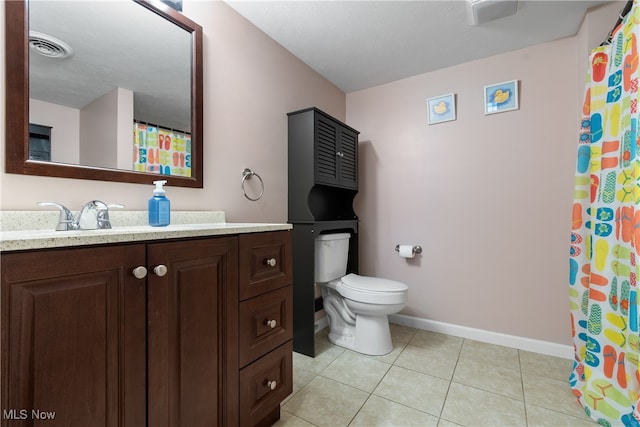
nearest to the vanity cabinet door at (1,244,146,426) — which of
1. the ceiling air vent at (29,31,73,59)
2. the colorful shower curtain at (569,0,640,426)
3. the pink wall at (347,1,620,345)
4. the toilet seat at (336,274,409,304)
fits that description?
the ceiling air vent at (29,31,73,59)

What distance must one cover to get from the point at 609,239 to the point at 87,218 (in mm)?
2192

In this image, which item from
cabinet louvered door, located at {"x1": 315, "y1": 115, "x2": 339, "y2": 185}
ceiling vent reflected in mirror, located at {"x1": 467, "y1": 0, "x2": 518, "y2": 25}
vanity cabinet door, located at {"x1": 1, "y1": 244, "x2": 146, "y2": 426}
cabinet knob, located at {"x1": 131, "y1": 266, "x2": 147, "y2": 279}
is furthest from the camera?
cabinet louvered door, located at {"x1": 315, "y1": 115, "x2": 339, "y2": 185}

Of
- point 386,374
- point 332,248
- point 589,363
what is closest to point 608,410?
point 589,363

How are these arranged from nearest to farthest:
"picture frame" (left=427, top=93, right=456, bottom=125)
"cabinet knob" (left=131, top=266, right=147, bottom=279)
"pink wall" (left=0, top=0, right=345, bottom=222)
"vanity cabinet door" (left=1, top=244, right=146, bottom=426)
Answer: "vanity cabinet door" (left=1, top=244, right=146, bottom=426) → "cabinet knob" (left=131, top=266, right=147, bottom=279) → "pink wall" (left=0, top=0, right=345, bottom=222) → "picture frame" (left=427, top=93, right=456, bottom=125)

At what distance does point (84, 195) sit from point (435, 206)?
7.31 ft

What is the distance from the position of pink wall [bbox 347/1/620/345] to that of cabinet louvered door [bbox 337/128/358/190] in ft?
0.79

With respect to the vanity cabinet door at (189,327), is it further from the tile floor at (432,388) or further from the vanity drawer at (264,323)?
the tile floor at (432,388)

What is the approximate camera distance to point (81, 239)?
67cm

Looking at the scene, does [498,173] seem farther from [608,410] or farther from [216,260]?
[216,260]

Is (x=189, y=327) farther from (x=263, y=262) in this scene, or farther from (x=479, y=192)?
(x=479, y=192)

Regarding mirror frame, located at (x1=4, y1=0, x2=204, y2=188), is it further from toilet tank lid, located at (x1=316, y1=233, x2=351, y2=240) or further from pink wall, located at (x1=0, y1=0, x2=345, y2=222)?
toilet tank lid, located at (x1=316, y1=233, x2=351, y2=240)

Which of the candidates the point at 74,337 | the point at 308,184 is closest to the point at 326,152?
the point at 308,184

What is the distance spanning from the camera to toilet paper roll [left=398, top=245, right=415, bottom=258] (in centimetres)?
233

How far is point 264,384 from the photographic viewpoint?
1.18 metres
